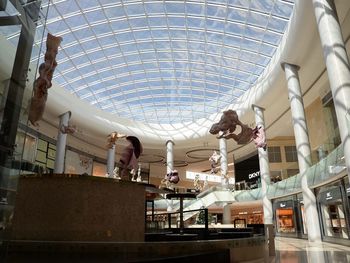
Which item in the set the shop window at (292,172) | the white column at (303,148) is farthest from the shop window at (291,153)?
the white column at (303,148)

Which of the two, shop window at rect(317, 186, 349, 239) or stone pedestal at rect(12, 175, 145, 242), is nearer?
stone pedestal at rect(12, 175, 145, 242)

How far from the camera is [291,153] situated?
3819 centimetres

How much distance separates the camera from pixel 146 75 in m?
36.9

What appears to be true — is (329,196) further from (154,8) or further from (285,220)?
(154,8)

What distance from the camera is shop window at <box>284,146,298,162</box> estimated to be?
37812 millimetres

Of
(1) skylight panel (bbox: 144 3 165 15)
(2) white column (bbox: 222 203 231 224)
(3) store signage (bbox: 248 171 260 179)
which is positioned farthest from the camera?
(3) store signage (bbox: 248 171 260 179)

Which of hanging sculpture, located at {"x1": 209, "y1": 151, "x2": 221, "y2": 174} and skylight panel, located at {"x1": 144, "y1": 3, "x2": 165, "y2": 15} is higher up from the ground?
skylight panel, located at {"x1": 144, "y1": 3, "x2": 165, "y2": 15}

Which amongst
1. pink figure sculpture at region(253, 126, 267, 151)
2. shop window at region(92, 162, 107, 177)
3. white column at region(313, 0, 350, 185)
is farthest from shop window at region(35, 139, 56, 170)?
white column at region(313, 0, 350, 185)

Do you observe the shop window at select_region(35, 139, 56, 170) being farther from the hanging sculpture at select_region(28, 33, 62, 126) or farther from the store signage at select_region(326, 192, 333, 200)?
the store signage at select_region(326, 192, 333, 200)

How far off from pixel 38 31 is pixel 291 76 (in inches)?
803

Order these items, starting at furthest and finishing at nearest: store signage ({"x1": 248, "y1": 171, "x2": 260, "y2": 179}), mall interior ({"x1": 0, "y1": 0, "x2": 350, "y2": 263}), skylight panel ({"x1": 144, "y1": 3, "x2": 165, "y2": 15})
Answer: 1. store signage ({"x1": 248, "y1": 171, "x2": 260, "y2": 179})
2. skylight panel ({"x1": 144, "y1": 3, "x2": 165, "y2": 15})
3. mall interior ({"x1": 0, "y1": 0, "x2": 350, "y2": 263})

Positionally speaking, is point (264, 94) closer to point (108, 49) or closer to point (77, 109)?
point (108, 49)

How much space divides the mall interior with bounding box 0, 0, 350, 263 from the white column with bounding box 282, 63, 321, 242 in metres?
0.09

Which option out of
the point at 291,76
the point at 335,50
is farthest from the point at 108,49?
the point at 335,50
